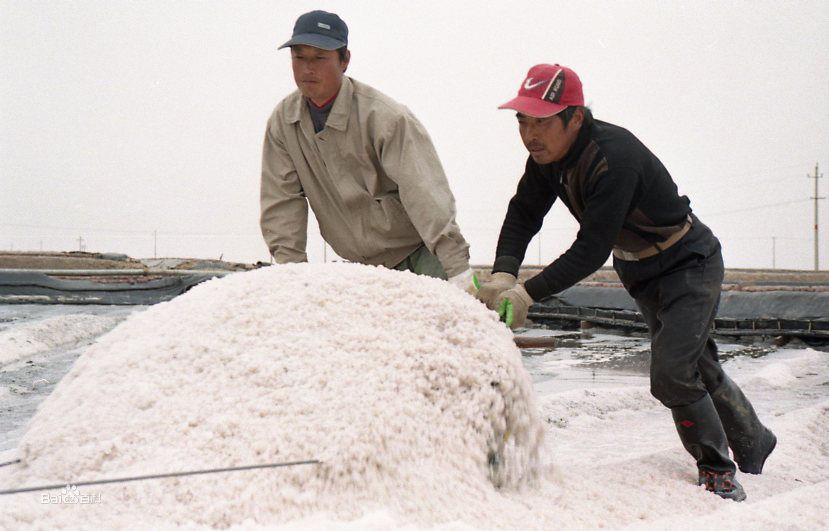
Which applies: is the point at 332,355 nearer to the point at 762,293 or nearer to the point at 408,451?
the point at 408,451

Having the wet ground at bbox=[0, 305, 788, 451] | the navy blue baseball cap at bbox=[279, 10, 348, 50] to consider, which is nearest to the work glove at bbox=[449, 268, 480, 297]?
the navy blue baseball cap at bbox=[279, 10, 348, 50]

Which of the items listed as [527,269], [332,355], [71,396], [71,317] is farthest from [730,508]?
[527,269]

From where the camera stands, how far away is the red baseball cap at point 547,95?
239 cm

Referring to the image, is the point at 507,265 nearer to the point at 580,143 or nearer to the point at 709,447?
the point at 580,143

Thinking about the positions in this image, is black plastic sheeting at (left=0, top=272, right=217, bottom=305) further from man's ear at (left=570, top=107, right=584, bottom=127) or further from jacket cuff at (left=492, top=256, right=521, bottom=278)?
man's ear at (left=570, top=107, right=584, bottom=127)

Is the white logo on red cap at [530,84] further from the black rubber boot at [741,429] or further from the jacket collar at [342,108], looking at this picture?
the black rubber boot at [741,429]

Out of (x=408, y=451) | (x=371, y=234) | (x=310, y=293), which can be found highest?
(x=371, y=234)

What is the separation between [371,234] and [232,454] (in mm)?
1577

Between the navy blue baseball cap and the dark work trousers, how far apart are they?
4.48ft

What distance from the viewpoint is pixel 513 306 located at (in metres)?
2.32

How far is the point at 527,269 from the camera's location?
47.6 ft

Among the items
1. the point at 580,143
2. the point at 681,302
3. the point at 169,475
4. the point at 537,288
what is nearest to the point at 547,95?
the point at 580,143

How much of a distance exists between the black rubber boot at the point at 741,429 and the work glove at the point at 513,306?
0.99m

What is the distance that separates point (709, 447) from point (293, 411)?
1.59m
